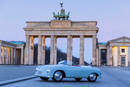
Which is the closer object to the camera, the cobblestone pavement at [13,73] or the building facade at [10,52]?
the cobblestone pavement at [13,73]

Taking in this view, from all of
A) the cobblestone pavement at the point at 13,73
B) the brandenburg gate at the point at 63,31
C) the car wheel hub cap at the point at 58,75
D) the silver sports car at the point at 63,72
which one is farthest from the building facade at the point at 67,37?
the car wheel hub cap at the point at 58,75

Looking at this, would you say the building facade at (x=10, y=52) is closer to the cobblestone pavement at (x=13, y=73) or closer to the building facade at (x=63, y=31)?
the building facade at (x=63, y=31)

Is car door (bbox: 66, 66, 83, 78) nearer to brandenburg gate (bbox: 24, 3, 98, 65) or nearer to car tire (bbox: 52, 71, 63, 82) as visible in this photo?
car tire (bbox: 52, 71, 63, 82)

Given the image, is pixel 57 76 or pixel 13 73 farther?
pixel 13 73

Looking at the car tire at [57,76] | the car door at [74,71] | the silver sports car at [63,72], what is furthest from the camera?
the car door at [74,71]

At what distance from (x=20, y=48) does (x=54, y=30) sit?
65.5ft

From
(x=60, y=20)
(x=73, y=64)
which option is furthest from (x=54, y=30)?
(x=73, y=64)

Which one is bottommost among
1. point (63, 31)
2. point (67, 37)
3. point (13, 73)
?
Answer: point (13, 73)

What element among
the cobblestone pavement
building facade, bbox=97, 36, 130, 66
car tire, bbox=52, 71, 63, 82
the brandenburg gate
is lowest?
the cobblestone pavement

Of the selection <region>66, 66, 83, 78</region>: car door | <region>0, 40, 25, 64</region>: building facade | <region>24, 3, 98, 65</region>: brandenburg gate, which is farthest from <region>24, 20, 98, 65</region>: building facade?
<region>66, 66, 83, 78</region>: car door

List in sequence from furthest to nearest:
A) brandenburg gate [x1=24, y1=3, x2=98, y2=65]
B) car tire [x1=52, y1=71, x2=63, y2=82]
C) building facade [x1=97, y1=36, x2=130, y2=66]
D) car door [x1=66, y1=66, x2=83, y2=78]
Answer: building facade [x1=97, y1=36, x2=130, y2=66] → brandenburg gate [x1=24, y1=3, x2=98, y2=65] → car door [x1=66, y1=66, x2=83, y2=78] → car tire [x1=52, y1=71, x2=63, y2=82]

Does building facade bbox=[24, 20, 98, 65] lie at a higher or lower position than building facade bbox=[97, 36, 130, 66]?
higher

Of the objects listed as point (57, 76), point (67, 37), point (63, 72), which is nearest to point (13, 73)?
point (57, 76)

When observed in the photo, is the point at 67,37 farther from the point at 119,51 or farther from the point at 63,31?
the point at 119,51
